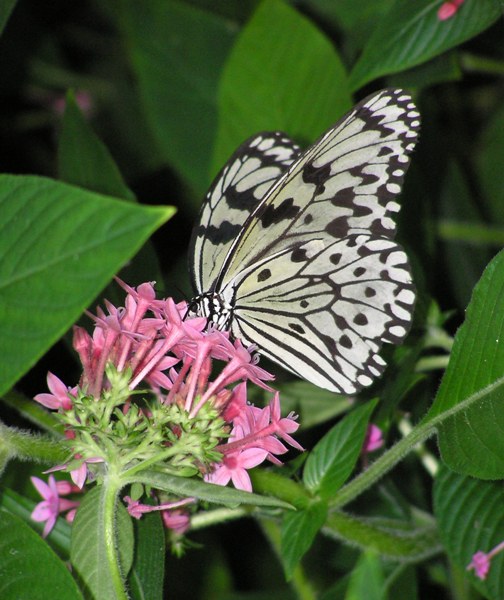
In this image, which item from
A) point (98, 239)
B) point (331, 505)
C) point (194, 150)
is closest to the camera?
point (98, 239)

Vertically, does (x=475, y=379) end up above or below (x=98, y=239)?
below

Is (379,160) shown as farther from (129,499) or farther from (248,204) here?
(129,499)

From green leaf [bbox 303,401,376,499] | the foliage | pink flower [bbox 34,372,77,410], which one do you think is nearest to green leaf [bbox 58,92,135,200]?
the foliage

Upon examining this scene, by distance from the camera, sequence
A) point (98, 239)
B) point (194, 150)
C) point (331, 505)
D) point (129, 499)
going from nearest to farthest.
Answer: point (98, 239)
point (129, 499)
point (331, 505)
point (194, 150)

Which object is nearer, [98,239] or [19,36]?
[98,239]

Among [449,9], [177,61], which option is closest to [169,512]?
[449,9]

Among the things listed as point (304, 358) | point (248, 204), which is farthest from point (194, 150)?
point (304, 358)

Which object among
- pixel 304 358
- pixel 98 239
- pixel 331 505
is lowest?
pixel 331 505
